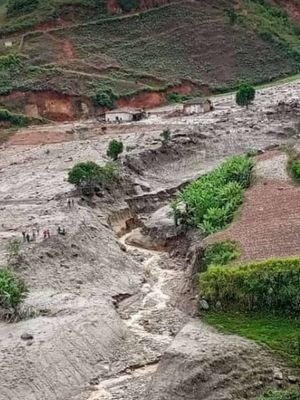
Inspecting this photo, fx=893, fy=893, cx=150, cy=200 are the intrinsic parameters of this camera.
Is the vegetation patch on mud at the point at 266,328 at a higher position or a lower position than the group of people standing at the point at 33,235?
higher

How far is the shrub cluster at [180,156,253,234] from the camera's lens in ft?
153

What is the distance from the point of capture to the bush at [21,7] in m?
113

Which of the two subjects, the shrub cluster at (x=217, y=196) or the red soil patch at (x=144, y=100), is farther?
the red soil patch at (x=144, y=100)

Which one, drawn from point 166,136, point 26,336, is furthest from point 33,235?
point 166,136

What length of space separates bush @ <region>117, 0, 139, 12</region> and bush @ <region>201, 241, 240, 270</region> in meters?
79.8

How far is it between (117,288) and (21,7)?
76135 millimetres

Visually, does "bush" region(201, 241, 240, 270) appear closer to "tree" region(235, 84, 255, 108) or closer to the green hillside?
"tree" region(235, 84, 255, 108)

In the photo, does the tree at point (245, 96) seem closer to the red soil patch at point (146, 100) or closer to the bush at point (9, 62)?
the red soil patch at point (146, 100)

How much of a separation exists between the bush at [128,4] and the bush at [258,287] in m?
85.5

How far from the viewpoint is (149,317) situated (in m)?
41.4

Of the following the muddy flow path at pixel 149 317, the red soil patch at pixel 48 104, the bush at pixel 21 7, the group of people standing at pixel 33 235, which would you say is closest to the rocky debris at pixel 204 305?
the muddy flow path at pixel 149 317

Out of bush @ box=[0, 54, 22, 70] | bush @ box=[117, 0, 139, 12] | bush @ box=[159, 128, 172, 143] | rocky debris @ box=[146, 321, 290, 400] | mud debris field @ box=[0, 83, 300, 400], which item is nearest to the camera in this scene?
rocky debris @ box=[146, 321, 290, 400]

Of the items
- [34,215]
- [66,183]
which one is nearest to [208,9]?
[66,183]

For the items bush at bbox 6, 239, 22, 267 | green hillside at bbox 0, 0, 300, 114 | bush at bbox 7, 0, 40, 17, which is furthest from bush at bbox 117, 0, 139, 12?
bush at bbox 6, 239, 22, 267
